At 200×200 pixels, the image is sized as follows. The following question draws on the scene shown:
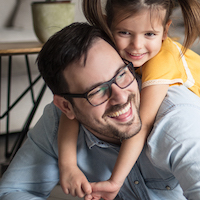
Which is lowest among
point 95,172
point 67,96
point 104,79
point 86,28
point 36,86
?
point 36,86

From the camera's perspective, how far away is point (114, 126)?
1195 millimetres

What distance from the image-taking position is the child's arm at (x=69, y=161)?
1185 millimetres

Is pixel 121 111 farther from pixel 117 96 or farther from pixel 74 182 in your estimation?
pixel 74 182

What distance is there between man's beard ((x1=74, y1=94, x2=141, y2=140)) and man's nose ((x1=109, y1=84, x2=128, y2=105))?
0.06 feet

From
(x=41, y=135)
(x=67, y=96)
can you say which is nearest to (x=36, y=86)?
(x=41, y=135)

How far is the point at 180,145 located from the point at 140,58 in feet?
1.34

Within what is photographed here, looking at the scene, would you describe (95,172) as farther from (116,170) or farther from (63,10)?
(63,10)

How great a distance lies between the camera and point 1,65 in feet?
9.66

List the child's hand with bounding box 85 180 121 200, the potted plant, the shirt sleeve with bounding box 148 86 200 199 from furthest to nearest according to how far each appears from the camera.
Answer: the potted plant → the child's hand with bounding box 85 180 121 200 → the shirt sleeve with bounding box 148 86 200 199

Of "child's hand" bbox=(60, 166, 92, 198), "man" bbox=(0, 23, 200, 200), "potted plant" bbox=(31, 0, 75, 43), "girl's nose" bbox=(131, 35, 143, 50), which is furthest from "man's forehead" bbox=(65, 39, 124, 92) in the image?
"potted plant" bbox=(31, 0, 75, 43)

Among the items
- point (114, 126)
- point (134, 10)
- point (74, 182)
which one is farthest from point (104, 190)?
point (134, 10)

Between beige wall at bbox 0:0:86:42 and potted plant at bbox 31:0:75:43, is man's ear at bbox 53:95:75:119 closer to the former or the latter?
potted plant at bbox 31:0:75:43

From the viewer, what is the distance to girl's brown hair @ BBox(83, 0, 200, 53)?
1.22 meters

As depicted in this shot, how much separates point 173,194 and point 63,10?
1396 millimetres
